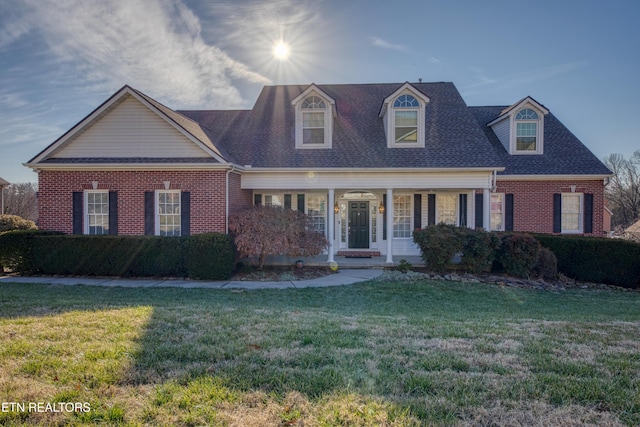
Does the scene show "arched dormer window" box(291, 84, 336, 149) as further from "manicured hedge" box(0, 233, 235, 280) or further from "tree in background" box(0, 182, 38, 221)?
"tree in background" box(0, 182, 38, 221)

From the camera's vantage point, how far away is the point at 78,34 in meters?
11.3

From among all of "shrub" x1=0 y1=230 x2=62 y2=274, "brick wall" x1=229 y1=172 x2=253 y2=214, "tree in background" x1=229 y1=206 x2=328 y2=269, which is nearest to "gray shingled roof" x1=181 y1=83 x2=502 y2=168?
"brick wall" x1=229 y1=172 x2=253 y2=214

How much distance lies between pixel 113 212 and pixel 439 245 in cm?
1145

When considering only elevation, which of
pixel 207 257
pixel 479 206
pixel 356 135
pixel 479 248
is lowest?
pixel 207 257

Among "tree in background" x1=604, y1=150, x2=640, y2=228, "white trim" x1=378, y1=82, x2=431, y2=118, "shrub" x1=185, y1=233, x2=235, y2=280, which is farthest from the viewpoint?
"tree in background" x1=604, y1=150, x2=640, y2=228

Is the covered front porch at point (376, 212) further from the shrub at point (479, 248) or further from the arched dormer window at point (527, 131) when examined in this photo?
the arched dormer window at point (527, 131)

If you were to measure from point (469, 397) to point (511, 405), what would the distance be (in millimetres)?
320

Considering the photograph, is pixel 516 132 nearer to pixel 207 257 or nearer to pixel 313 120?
pixel 313 120

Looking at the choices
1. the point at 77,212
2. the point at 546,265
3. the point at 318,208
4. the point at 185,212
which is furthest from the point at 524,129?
the point at 77,212

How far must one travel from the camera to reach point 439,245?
38.2 ft

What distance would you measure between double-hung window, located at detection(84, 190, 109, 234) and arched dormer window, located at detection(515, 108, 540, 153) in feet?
56.3

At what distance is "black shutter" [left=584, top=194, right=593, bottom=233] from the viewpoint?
14633 millimetres

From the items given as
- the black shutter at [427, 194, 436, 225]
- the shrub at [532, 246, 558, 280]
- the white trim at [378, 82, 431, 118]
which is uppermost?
the white trim at [378, 82, 431, 118]

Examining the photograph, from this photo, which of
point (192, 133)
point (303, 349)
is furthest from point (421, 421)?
point (192, 133)
